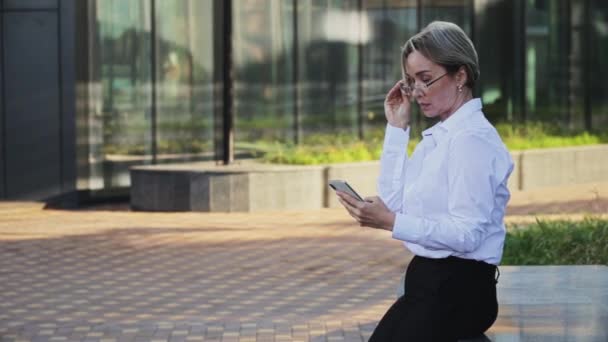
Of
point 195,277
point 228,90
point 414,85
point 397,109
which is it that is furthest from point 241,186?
point 414,85

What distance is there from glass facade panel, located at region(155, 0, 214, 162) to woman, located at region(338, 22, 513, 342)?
56.0ft

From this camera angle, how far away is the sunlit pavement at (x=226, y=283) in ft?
20.3

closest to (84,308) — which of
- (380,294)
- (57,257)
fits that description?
(380,294)

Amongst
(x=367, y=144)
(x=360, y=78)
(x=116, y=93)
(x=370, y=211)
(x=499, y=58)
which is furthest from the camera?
(x=499, y=58)

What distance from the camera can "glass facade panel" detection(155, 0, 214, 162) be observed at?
2105 centimetres

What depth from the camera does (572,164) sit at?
20.9 m

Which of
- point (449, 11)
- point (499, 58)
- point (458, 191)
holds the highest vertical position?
point (449, 11)

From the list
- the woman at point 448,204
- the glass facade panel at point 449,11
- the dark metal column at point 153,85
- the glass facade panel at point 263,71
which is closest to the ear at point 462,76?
the woman at point 448,204

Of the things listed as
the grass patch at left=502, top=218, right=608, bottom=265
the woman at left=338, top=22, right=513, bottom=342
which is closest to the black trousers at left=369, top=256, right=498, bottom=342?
the woman at left=338, top=22, right=513, bottom=342

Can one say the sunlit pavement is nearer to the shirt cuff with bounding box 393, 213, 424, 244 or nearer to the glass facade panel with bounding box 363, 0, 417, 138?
the shirt cuff with bounding box 393, 213, 424, 244

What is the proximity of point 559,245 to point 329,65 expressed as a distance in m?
13.6

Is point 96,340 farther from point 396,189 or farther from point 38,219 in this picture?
point 38,219

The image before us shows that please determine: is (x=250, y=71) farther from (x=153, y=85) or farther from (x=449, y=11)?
(x=449, y=11)

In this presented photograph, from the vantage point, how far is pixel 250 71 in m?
22.8
